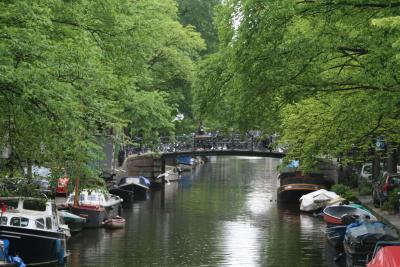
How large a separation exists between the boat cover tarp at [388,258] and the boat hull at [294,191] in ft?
110

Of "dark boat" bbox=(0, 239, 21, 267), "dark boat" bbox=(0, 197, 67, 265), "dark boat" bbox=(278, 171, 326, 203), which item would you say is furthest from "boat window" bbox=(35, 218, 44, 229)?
"dark boat" bbox=(278, 171, 326, 203)

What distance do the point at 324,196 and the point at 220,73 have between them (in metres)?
23.4

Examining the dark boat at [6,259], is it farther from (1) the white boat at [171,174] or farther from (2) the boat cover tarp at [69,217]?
(1) the white boat at [171,174]

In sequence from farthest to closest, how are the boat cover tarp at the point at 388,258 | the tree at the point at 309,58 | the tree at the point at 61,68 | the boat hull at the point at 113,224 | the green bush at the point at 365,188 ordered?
the green bush at the point at 365,188 → the boat hull at the point at 113,224 → the tree at the point at 309,58 → the boat cover tarp at the point at 388,258 → the tree at the point at 61,68

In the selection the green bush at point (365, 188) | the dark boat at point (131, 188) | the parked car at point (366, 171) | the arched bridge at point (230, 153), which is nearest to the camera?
the green bush at point (365, 188)

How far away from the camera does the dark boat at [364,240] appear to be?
2452 centimetres

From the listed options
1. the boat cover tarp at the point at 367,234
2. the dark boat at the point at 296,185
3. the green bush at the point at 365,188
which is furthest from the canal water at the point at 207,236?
the green bush at the point at 365,188

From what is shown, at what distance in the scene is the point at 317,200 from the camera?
4516 cm

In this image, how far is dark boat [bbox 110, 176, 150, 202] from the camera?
5169 centimetres

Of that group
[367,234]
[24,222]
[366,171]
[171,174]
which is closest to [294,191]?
[366,171]

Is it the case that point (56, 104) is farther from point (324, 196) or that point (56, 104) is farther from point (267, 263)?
point (324, 196)

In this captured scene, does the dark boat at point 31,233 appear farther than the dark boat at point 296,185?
No

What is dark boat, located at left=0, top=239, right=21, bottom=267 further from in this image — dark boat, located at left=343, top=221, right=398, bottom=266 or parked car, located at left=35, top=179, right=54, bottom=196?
dark boat, located at left=343, top=221, right=398, bottom=266

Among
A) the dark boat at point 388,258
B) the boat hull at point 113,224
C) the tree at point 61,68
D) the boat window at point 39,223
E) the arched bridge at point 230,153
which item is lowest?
the boat hull at point 113,224
